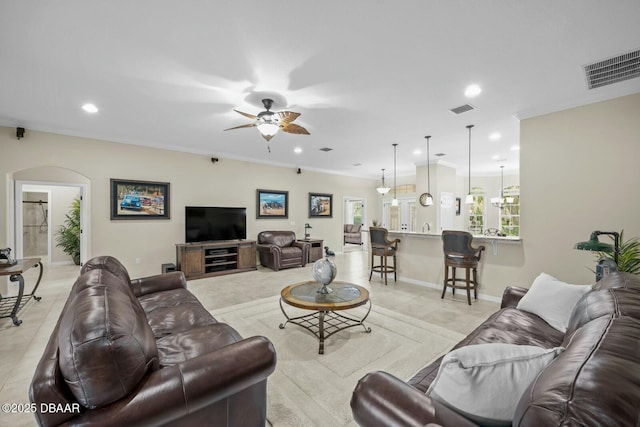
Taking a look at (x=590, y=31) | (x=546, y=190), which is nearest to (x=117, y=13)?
(x=590, y=31)

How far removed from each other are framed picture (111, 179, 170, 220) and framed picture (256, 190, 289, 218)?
2170 millimetres

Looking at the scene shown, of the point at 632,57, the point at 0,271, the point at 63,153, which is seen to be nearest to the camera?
the point at 632,57

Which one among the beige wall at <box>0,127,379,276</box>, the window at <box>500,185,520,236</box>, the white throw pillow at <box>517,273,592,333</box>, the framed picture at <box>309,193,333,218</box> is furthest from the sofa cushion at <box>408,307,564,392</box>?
the window at <box>500,185,520,236</box>

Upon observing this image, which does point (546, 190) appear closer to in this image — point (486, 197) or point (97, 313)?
point (97, 313)

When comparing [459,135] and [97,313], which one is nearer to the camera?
[97,313]

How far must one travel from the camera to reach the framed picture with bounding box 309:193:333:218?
27.0 ft

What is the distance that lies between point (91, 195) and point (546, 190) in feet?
24.0

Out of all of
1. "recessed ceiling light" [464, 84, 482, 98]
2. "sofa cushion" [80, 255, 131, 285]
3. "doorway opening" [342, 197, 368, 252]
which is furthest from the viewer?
"doorway opening" [342, 197, 368, 252]

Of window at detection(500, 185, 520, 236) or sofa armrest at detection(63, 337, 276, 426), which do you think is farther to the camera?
window at detection(500, 185, 520, 236)

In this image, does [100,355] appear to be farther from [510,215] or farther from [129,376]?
[510,215]

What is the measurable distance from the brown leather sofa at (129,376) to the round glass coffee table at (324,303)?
3.47ft

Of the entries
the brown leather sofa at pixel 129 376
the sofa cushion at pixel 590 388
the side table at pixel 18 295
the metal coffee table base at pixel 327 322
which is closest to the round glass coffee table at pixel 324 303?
the metal coffee table base at pixel 327 322

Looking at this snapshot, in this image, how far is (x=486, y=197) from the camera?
9.16m

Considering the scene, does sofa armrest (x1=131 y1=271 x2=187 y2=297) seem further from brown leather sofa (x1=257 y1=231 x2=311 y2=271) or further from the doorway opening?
the doorway opening
